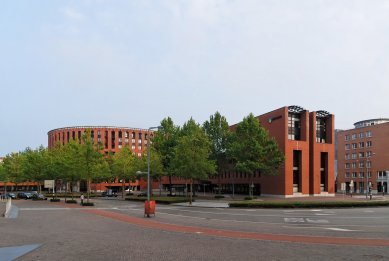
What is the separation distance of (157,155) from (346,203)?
3502cm

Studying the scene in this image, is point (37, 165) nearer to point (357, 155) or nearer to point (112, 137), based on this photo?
point (112, 137)

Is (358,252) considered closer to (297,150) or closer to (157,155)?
(157,155)

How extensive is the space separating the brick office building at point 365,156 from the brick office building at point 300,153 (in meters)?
27.4

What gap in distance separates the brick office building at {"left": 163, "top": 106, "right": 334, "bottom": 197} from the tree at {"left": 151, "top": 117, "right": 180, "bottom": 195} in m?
14.1

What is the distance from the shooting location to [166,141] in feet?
245

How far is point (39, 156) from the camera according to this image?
69750 millimetres

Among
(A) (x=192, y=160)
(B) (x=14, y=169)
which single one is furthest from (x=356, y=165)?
(B) (x=14, y=169)

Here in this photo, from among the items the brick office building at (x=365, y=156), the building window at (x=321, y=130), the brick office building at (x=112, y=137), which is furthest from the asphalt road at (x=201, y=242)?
the brick office building at (x=112, y=137)

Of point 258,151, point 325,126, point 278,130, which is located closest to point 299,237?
point 258,151

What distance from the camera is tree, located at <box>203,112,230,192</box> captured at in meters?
74.7

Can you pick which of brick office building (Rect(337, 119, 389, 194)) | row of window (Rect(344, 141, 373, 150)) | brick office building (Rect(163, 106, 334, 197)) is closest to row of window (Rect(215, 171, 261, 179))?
brick office building (Rect(163, 106, 334, 197))

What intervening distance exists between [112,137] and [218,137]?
74167 mm

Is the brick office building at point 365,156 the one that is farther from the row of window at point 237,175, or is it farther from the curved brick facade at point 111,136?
the curved brick facade at point 111,136

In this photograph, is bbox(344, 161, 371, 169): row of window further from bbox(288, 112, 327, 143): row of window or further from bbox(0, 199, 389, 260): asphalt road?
bbox(0, 199, 389, 260): asphalt road
